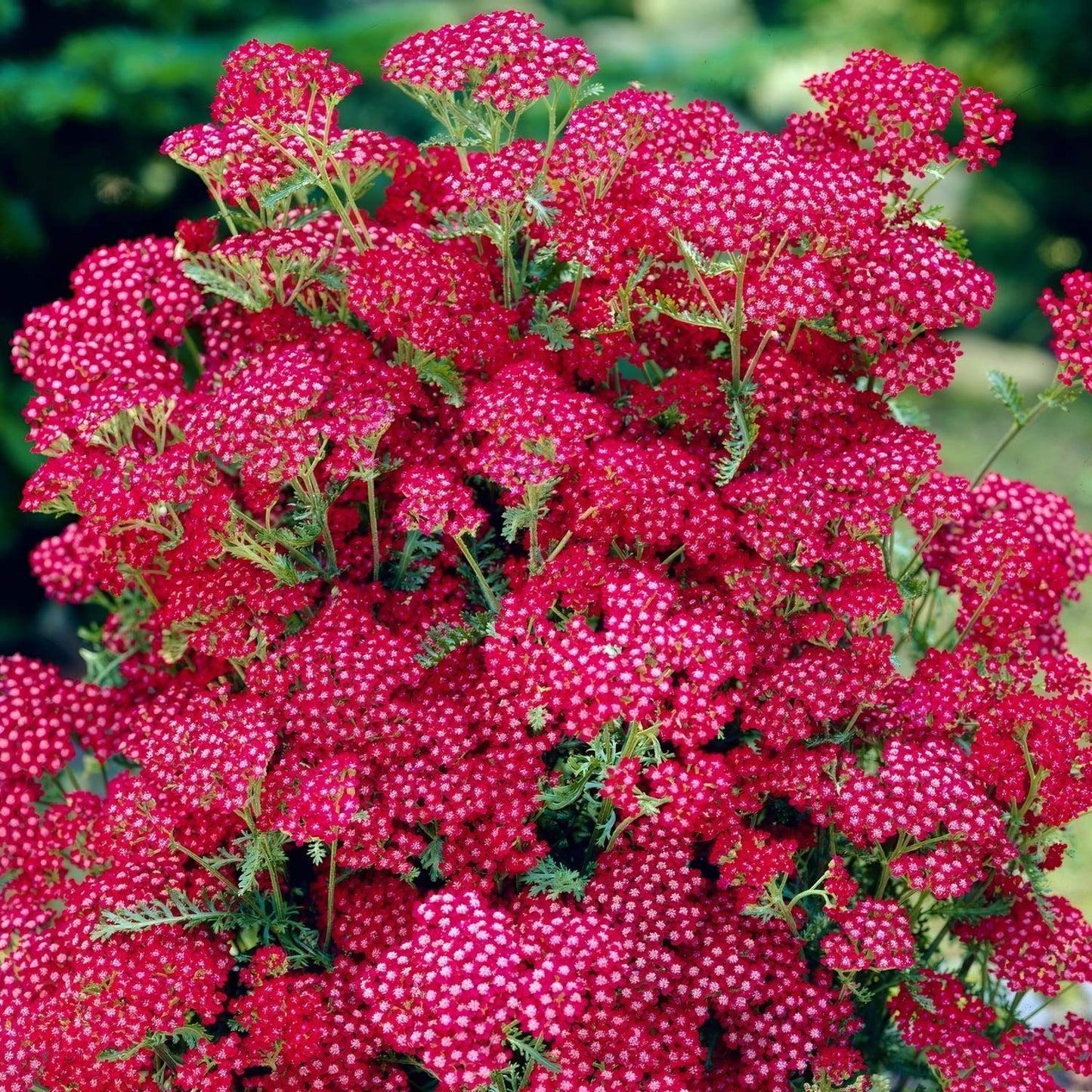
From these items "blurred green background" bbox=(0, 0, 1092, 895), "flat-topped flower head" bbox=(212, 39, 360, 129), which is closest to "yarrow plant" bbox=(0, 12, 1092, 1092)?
"flat-topped flower head" bbox=(212, 39, 360, 129)

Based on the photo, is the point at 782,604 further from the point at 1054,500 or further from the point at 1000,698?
the point at 1054,500

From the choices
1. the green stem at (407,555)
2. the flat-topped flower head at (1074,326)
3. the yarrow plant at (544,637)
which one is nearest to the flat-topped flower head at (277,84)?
the yarrow plant at (544,637)

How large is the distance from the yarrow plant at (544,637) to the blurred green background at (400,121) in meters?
2.05

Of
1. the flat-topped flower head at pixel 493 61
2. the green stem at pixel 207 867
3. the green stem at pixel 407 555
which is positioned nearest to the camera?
the green stem at pixel 207 867

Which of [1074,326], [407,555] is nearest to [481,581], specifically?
[407,555]

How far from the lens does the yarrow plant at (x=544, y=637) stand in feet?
9.86

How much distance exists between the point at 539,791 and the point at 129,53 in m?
5.39

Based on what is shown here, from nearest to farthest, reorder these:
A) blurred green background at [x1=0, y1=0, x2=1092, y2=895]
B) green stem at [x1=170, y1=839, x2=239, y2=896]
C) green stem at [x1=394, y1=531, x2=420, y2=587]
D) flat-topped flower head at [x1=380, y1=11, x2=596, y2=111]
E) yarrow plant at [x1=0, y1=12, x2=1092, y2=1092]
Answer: yarrow plant at [x1=0, y1=12, x2=1092, y2=1092], green stem at [x1=170, y1=839, x2=239, y2=896], flat-topped flower head at [x1=380, y1=11, x2=596, y2=111], green stem at [x1=394, y1=531, x2=420, y2=587], blurred green background at [x1=0, y1=0, x2=1092, y2=895]

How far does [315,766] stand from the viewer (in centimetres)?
314

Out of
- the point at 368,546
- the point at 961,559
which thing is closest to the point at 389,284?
the point at 368,546

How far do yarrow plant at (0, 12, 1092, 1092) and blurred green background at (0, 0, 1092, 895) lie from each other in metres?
2.05

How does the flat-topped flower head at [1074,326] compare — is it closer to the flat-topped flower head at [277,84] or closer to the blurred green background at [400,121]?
the blurred green background at [400,121]

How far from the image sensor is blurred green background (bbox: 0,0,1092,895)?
23.7 ft

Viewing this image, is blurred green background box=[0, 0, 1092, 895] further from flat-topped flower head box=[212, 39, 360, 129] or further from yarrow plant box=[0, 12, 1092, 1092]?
flat-topped flower head box=[212, 39, 360, 129]
